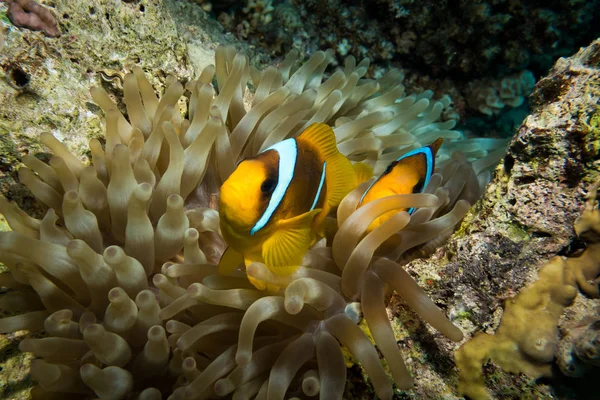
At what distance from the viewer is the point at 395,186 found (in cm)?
146

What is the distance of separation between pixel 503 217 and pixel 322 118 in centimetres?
97

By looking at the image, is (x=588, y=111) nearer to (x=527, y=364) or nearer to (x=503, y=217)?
(x=503, y=217)

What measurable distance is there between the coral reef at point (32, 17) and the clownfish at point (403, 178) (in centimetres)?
145

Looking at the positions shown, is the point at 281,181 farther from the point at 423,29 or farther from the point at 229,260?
the point at 423,29

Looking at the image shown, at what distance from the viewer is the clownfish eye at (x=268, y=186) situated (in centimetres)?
104

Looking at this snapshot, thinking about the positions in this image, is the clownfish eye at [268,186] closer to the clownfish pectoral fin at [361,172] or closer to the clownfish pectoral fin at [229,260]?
the clownfish pectoral fin at [229,260]

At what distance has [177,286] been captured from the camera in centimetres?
126

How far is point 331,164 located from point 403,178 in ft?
0.98

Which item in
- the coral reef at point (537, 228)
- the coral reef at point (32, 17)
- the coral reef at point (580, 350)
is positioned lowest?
the coral reef at point (580, 350)

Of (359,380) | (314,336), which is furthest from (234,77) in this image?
(359,380)

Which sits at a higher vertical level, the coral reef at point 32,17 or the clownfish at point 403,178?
the coral reef at point 32,17

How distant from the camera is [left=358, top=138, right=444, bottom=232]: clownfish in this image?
4.75 feet

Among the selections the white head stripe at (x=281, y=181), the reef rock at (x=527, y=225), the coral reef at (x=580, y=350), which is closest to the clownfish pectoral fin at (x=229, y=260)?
the white head stripe at (x=281, y=181)

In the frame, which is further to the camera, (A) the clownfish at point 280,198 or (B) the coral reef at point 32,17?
(B) the coral reef at point 32,17
